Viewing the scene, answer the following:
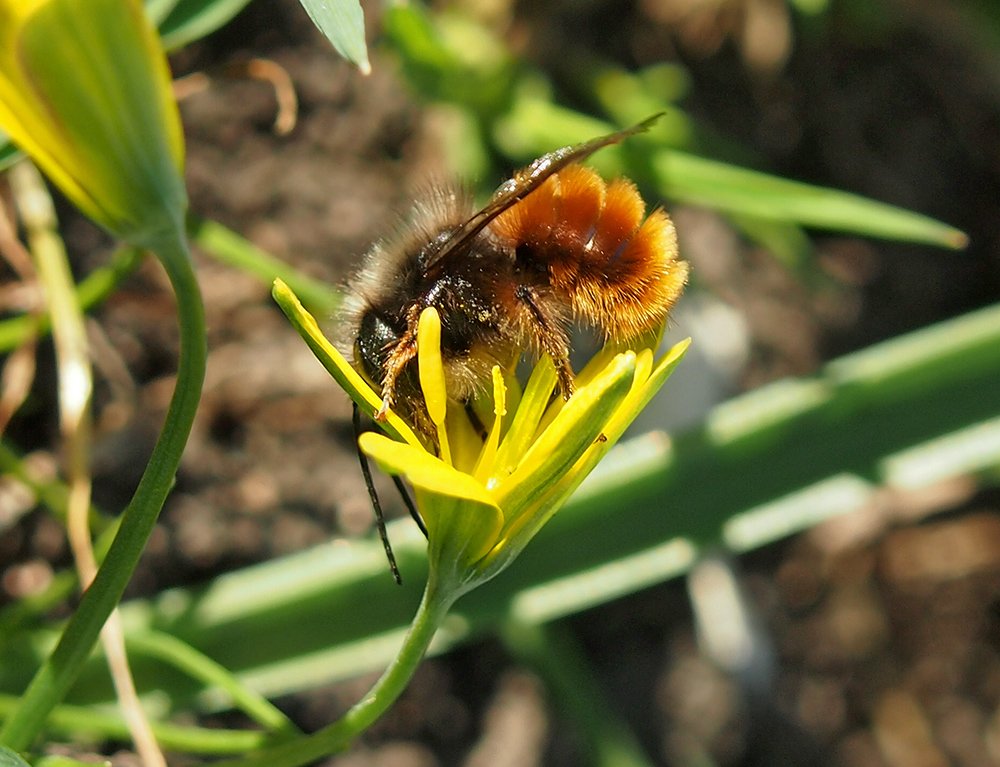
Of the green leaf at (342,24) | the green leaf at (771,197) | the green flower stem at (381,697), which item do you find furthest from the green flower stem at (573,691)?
the green leaf at (342,24)

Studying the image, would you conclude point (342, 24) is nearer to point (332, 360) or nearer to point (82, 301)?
point (332, 360)

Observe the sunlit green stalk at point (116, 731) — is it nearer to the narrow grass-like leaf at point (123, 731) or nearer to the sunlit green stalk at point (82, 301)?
the narrow grass-like leaf at point (123, 731)

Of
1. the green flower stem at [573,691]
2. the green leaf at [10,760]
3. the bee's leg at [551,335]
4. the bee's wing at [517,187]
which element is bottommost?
the green flower stem at [573,691]

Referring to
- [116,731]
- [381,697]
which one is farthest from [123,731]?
[381,697]

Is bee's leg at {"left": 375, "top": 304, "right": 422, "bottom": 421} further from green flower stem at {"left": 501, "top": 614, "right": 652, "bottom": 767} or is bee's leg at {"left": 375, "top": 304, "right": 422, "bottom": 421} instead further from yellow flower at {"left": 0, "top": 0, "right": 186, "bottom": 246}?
green flower stem at {"left": 501, "top": 614, "right": 652, "bottom": 767}

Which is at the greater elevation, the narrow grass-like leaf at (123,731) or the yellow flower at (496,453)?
the yellow flower at (496,453)

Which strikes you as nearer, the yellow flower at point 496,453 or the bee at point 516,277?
the yellow flower at point 496,453

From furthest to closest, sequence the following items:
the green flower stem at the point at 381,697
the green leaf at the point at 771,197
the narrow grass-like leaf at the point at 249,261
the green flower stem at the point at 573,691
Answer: the green flower stem at the point at 573,691
the green leaf at the point at 771,197
the narrow grass-like leaf at the point at 249,261
the green flower stem at the point at 381,697

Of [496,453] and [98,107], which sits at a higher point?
[98,107]
